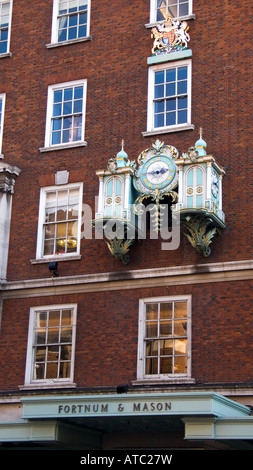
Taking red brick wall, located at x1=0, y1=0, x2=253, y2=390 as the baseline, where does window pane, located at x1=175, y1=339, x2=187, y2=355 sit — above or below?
below

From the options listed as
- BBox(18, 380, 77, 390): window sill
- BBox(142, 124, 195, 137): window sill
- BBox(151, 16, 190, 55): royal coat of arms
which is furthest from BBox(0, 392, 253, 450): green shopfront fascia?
BBox(151, 16, 190, 55): royal coat of arms

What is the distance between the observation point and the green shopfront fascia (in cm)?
1759

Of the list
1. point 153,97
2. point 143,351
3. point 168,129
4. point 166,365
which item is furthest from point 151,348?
point 153,97

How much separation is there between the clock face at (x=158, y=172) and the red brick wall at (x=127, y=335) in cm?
282

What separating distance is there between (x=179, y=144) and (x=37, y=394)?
7963mm

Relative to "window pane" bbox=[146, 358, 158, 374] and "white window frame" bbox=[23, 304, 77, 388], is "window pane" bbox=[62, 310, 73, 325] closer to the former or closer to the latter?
"white window frame" bbox=[23, 304, 77, 388]

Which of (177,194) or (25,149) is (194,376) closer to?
(177,194)

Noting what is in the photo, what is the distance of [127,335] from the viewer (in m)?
21.5

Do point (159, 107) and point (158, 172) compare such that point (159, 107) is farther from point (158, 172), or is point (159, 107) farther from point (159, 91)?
point (158, 172)

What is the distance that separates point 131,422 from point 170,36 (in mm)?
11364

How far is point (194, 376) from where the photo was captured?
20344mm

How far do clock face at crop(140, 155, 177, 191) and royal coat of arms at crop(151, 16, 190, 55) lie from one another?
3735 mm

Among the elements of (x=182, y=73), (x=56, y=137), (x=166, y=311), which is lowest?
(x=166, y=311)

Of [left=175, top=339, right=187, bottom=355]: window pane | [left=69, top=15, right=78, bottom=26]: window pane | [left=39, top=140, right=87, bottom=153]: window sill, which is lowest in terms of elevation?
[left=175, top=339, right=187, bottom=355]: window pane
